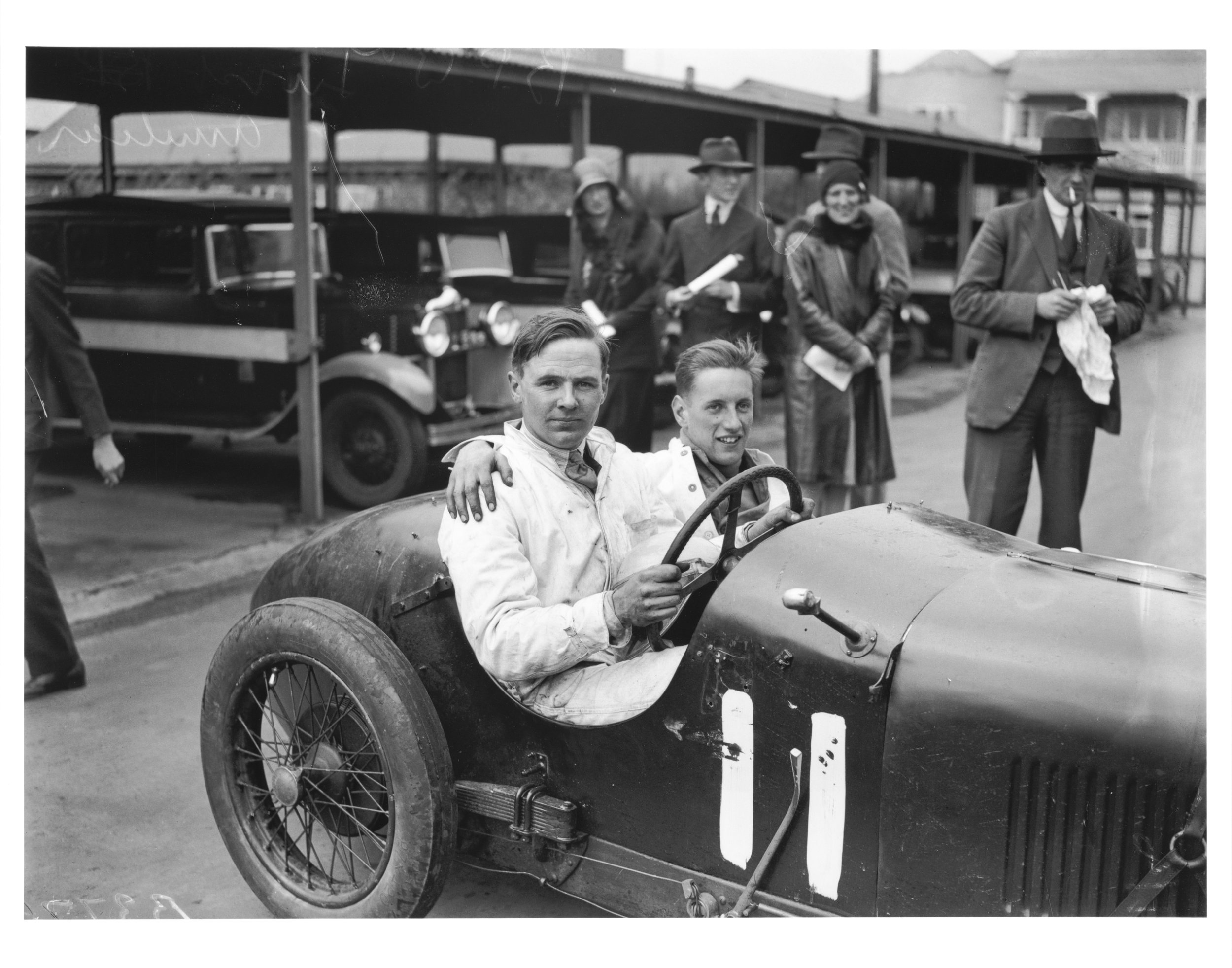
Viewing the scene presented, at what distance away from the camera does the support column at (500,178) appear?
1210 cm

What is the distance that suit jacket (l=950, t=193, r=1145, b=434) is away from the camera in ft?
15.5

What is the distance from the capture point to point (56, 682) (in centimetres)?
446

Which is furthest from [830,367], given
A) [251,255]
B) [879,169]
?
[879,169]

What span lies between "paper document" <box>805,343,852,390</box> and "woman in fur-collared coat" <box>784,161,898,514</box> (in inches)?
0.7

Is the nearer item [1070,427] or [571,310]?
[571,310]

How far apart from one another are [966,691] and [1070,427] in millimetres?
3004

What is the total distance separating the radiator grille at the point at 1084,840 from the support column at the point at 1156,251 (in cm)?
551

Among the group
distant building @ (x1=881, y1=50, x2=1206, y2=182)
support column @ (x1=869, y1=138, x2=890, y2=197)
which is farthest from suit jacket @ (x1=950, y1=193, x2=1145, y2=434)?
support column @ (x1=869, y1=138, x2=890, y2=197)

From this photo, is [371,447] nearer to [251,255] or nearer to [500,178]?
[251,255]

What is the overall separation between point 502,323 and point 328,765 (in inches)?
232

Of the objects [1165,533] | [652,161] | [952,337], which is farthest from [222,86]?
[952,337]

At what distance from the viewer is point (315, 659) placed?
8.99ft

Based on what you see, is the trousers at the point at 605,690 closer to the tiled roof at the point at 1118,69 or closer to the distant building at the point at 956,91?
the tiled roof at the point at 1118,69
